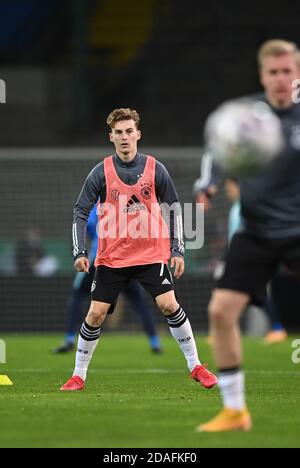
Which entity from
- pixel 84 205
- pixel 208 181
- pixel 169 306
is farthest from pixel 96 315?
pixel 208 181

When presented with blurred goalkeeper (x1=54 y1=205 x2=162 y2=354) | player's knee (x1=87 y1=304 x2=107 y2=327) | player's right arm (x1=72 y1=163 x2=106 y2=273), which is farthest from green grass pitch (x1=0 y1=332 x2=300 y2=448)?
player's right arm (x1=72 y1=163 x2=106 y2=273)

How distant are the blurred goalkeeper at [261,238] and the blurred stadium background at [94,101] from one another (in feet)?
41.5

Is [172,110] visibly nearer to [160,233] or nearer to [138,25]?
[138,25]

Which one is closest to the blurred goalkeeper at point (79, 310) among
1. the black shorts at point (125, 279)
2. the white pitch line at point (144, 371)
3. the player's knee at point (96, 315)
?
the white pitch line at point (144, 371)

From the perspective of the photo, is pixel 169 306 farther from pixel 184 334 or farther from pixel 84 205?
pixel 84 205

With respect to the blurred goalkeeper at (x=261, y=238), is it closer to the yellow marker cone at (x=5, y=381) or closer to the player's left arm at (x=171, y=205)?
the player's left arm at (x=171, y=205)

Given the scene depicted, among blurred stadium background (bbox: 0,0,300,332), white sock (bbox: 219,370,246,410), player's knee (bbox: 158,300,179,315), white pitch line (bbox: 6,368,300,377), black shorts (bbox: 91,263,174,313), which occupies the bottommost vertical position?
white pitch line (bbox: 6,368,300,377)

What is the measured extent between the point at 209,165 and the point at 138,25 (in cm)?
2430

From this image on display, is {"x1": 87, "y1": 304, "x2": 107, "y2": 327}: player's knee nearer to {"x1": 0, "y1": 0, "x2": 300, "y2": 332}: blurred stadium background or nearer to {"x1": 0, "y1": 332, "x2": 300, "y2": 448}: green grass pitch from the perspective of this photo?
{"x1": 0, "y1": 332, "x2": 300, "y2": 448}: green grass pitch

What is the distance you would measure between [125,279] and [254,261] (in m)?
2.91

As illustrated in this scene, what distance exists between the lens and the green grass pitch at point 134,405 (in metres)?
6.69

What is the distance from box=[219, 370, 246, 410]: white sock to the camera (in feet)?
22.6

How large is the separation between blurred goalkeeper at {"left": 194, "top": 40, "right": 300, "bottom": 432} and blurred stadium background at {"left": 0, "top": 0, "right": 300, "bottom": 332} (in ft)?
41.5

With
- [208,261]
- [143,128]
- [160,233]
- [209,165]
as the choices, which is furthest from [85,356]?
[143,128]
